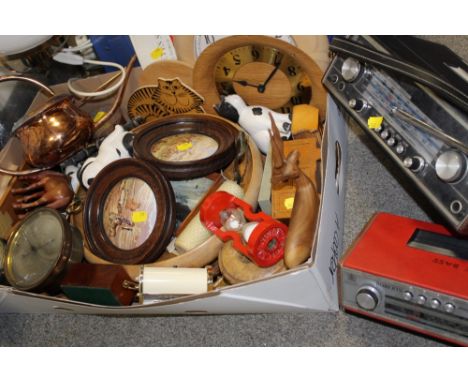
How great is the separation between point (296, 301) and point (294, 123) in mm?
396

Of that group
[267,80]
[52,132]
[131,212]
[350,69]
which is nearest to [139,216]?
[131,212]

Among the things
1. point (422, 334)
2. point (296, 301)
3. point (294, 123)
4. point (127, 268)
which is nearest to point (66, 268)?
point (127, 268)

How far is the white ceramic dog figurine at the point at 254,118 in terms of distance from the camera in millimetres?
1161

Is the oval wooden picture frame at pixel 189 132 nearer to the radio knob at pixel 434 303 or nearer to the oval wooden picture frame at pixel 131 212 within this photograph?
the oval wooden picture frame at pixel 131 212

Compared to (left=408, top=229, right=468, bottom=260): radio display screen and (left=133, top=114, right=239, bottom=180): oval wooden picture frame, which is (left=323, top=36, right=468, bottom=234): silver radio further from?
(left=133, top=114, right=239, bottom=180): oval wooden picture frame

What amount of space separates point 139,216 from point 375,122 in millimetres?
523

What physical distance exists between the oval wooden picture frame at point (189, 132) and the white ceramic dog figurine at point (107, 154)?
0.04m

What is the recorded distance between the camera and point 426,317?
83 cm

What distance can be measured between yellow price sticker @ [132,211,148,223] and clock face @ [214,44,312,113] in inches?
14.5

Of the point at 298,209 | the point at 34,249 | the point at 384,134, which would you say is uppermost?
→ the point at 384,134

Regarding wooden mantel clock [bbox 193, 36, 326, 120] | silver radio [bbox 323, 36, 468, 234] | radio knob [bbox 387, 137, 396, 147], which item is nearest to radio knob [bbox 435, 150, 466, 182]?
silver radio [bbox 323, 36, 468, 234]

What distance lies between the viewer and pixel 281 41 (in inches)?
42.3

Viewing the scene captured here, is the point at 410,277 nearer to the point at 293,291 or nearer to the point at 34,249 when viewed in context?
the point at 293,291

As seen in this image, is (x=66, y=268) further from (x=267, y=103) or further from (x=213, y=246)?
(x=267, y=103)
